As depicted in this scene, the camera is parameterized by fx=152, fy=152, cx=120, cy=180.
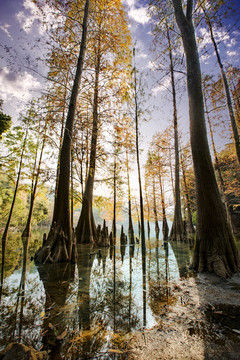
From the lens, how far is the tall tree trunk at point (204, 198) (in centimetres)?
407

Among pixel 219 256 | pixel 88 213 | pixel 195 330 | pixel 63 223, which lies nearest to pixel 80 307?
pixel 195 330

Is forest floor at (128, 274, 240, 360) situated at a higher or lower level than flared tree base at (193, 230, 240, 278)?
lower

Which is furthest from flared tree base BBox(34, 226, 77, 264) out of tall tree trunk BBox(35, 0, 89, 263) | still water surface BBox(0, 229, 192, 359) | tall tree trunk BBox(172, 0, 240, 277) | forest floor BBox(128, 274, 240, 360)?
tall tree trunk BBox(172, 0, 240, 277)

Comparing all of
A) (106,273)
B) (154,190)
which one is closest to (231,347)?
(106,273)

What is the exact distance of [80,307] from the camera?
2.66 metres

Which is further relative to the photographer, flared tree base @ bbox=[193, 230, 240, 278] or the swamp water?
flared tree base @ bbox=[193, 230, 240, 278]

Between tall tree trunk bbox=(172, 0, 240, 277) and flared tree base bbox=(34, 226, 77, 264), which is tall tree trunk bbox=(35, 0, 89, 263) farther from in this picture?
tall tree trunk bbox=(172, 0, 240, 277)

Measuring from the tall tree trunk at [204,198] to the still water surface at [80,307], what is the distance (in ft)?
3.87

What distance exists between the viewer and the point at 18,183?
13.2 meters

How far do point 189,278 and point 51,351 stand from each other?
3.52 meters

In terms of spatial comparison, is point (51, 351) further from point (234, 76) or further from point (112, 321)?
point (234, 76)

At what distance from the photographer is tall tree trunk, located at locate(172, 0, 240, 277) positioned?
407cm

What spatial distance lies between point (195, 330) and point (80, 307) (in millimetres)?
1838

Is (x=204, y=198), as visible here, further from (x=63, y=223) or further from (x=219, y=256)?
(x=63, y=223)
